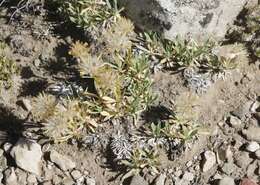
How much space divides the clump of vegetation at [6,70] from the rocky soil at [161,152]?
8 cm

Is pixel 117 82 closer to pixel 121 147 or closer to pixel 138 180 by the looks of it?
pixel 121 147

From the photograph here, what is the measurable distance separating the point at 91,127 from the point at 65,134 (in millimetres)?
265

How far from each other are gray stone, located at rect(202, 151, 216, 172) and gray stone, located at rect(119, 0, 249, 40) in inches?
49.9

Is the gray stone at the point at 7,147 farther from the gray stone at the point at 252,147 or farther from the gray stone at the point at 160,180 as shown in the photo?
the gray stone at the point at 252,147

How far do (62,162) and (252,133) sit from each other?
1.91m

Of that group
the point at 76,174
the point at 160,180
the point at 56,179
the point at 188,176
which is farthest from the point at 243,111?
the point at 56,179

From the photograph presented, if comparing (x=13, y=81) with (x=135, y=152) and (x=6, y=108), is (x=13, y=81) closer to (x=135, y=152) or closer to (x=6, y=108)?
(x=6, y=108)

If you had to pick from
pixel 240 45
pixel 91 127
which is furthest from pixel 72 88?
pixel 240 45

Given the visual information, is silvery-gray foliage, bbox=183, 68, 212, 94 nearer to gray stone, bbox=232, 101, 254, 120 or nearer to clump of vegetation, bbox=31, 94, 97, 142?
gray stone, bbox=232, 101, 254, 120

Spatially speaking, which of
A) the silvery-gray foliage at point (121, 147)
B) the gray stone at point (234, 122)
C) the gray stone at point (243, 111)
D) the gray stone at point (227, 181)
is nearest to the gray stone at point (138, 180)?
the silvery-gray foliage at point (121, 147)

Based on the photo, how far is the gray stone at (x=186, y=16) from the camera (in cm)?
599

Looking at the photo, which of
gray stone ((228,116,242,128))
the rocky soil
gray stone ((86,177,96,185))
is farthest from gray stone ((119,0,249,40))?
gray stone ((86,177,96,185))

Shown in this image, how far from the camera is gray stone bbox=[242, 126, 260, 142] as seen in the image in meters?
5.73

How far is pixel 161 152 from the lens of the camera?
5.79 meters
